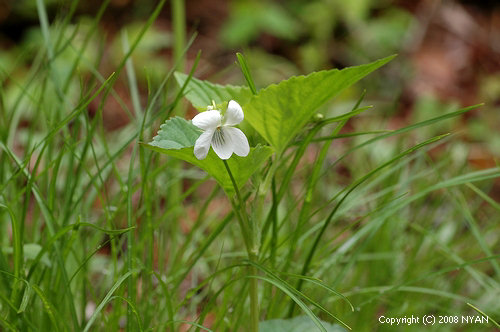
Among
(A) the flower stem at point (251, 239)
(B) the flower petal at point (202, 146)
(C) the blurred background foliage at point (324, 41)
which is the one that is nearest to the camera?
(B) the flower petal at point (202, 146)

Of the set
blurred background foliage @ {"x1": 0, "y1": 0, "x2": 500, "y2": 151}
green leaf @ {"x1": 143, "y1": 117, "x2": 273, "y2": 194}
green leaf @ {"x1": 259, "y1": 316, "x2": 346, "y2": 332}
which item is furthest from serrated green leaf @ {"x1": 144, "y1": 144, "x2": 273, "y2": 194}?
blurred background foliage @ {"x1": 0, "y1": 0, "x2": 500, "y2": 151}

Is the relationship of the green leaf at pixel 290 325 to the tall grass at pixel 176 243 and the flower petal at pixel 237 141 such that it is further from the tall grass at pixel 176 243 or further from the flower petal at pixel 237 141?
the flower petal at pixel 237 141

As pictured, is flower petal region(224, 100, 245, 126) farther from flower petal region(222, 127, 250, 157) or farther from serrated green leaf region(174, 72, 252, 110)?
serrated green leaf region(174, 72, 252, 110)


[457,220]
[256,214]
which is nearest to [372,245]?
[457,220]

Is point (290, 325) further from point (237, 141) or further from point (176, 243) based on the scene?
point (176, 243)

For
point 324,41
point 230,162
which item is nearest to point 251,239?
point 230,162

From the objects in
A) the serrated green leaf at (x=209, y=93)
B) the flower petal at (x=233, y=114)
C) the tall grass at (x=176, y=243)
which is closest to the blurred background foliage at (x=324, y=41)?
the tall grass at (x=176, y=243)

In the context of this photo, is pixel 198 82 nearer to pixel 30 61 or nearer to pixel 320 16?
pixel 320 16
